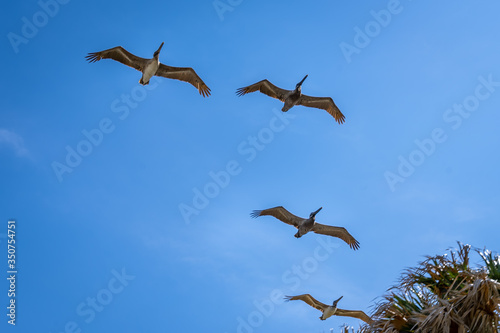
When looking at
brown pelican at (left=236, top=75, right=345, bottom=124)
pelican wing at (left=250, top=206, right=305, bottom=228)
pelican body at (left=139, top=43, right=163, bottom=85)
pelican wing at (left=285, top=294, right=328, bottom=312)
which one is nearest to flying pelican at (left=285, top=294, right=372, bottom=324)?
pelican wing at (left=285, top=294, right=328, bottom=312)

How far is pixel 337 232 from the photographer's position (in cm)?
2486

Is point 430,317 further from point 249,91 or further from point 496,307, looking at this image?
point 249,91

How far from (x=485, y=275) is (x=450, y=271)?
3.31 ft

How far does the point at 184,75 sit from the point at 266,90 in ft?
11.5

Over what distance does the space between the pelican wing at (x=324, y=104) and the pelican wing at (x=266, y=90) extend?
2.88 ft

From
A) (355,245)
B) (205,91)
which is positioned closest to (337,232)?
(355,245)

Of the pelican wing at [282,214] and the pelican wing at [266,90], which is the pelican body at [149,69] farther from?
the pelican wing at [282,214]

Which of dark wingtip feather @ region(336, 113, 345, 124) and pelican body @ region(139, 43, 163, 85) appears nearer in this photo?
pelican body @ region(139, 43, 163, 85)

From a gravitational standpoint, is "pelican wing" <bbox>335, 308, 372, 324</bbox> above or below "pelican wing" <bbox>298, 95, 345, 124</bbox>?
below

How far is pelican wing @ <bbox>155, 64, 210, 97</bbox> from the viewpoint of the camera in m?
21.4

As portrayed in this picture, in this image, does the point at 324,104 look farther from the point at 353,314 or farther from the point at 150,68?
the point at 353,314

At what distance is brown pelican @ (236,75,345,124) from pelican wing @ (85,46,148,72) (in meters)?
3.95

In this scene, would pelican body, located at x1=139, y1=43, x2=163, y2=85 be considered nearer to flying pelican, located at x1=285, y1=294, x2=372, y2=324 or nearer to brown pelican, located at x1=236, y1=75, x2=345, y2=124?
brown pelican, located at x1=236, y1=75, x2=345, y2=124

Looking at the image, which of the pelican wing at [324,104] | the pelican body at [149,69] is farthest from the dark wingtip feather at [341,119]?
the pelican body at [149,69]
